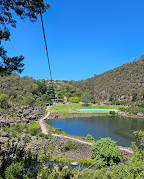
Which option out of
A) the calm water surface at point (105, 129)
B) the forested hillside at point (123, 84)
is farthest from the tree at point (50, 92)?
the calm water surface at point (105, 129)

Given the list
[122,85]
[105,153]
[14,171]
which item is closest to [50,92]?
[122,85]

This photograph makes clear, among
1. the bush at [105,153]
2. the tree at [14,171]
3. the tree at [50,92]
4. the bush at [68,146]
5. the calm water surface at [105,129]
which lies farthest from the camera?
the tree at [50,92]

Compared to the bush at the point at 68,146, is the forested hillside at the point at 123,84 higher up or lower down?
higher up

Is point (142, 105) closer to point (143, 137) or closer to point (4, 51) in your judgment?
point (143, 137)

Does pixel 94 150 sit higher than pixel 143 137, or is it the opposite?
pixel 143 137

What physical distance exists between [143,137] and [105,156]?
364 centimetres

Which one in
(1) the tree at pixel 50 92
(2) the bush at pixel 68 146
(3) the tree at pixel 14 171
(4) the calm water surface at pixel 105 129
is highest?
(1) the tree at pixel 50 92

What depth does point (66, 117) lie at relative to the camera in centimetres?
3419

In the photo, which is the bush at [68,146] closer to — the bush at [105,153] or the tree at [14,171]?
the bush at [105,153]

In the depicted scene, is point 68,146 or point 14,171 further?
point 68,146

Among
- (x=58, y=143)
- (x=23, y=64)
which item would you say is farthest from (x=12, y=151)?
(x=58, y=143)

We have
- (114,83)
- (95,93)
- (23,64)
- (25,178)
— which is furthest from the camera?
(95,93)

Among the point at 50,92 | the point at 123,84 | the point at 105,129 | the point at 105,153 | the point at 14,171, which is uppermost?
the point at 123,84

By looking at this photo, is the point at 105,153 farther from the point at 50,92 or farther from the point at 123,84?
the point at 123,84
